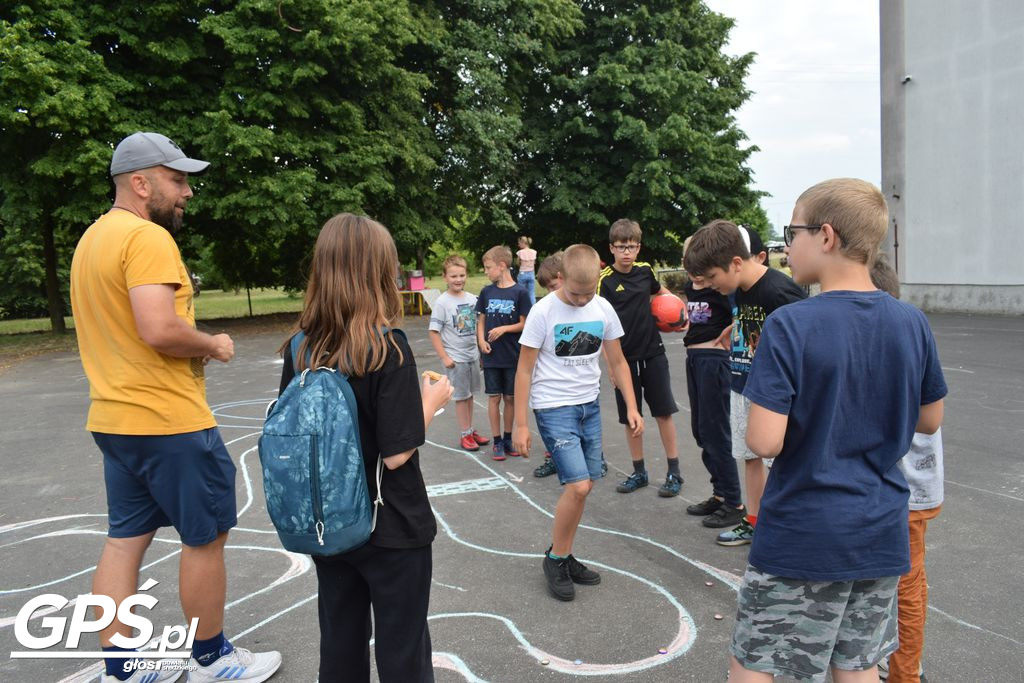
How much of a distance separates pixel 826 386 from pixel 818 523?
1.13 feet

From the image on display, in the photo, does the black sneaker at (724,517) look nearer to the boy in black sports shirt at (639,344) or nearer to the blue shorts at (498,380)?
the boy in black sports shirt at (639,344)

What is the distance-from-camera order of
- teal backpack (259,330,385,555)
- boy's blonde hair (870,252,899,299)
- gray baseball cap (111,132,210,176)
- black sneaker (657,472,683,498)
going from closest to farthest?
1. teal backpack (259,330,385,555)
2. gray baseball cap (111,132,210,176)
3. boy's blonde hair (870,252,899,299)
4. black sneaker (657,472,683,498)

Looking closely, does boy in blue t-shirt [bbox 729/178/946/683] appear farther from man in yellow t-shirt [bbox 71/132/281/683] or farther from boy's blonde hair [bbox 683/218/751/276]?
man in yellow t-shirt [bbox 71/132/281/683]

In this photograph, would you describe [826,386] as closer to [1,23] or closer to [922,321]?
[922,321]

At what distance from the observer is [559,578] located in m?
3.38

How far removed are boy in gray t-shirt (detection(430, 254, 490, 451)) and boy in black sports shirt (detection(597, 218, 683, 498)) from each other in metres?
1.53

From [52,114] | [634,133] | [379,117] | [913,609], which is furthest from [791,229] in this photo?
[634,133]

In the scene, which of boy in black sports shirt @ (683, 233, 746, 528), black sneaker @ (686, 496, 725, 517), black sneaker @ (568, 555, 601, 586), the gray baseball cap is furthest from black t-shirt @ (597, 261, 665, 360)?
the gray baseball cap

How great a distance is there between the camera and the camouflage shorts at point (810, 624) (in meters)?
1.81

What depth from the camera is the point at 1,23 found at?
1348cm

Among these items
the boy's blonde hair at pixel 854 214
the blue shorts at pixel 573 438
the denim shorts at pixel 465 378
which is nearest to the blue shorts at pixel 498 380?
the denim shorts at pixel 465 378

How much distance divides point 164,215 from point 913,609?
304cm

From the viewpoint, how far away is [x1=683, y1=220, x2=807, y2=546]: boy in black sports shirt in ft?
11.1

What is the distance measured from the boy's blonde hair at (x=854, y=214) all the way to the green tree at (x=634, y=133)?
21.3m
